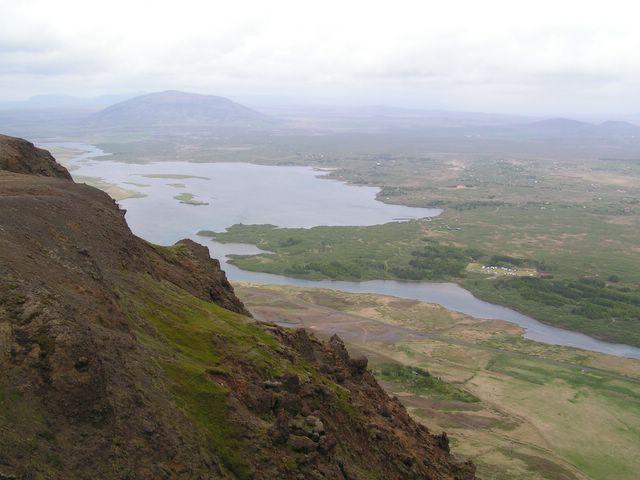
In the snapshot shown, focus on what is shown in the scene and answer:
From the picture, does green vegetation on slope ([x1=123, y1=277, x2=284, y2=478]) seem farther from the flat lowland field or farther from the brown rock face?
the flat lowland field

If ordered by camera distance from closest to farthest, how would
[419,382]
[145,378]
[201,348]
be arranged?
[145,378] → [201,348] → [419,382]

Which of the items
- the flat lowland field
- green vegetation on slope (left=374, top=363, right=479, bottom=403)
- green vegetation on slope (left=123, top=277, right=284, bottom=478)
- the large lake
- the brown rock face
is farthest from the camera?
the large lake

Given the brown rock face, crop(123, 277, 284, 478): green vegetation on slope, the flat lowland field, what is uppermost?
the brown rock face

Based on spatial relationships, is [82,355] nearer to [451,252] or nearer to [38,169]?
[38,169]

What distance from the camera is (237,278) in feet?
344

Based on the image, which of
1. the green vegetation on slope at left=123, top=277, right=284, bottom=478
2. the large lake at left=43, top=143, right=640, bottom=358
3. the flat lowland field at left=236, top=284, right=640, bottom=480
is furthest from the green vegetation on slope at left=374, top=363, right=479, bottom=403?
the green vegetation on slope at left=123, top=277, right=284, bottom=478

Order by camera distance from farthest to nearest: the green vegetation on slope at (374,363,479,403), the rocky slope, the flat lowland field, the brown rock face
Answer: the green vegetation on slope at (374,363,479,403)
the flat lowland field
the brown rock face
the rocky slope

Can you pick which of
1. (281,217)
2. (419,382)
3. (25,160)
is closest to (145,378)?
(25,160)

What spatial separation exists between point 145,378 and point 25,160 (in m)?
23.7

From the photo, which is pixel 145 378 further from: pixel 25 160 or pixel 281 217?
pixel 281 217

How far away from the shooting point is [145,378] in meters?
21.5

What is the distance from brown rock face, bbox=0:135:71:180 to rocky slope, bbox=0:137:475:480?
0.16m

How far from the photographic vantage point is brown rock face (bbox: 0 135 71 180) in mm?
37219

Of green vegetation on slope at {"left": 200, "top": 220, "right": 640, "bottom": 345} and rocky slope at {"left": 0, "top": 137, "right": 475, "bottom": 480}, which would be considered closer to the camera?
rocky slope at {"left": 0, "top": 137, "right": 475, "bottom": 480}
